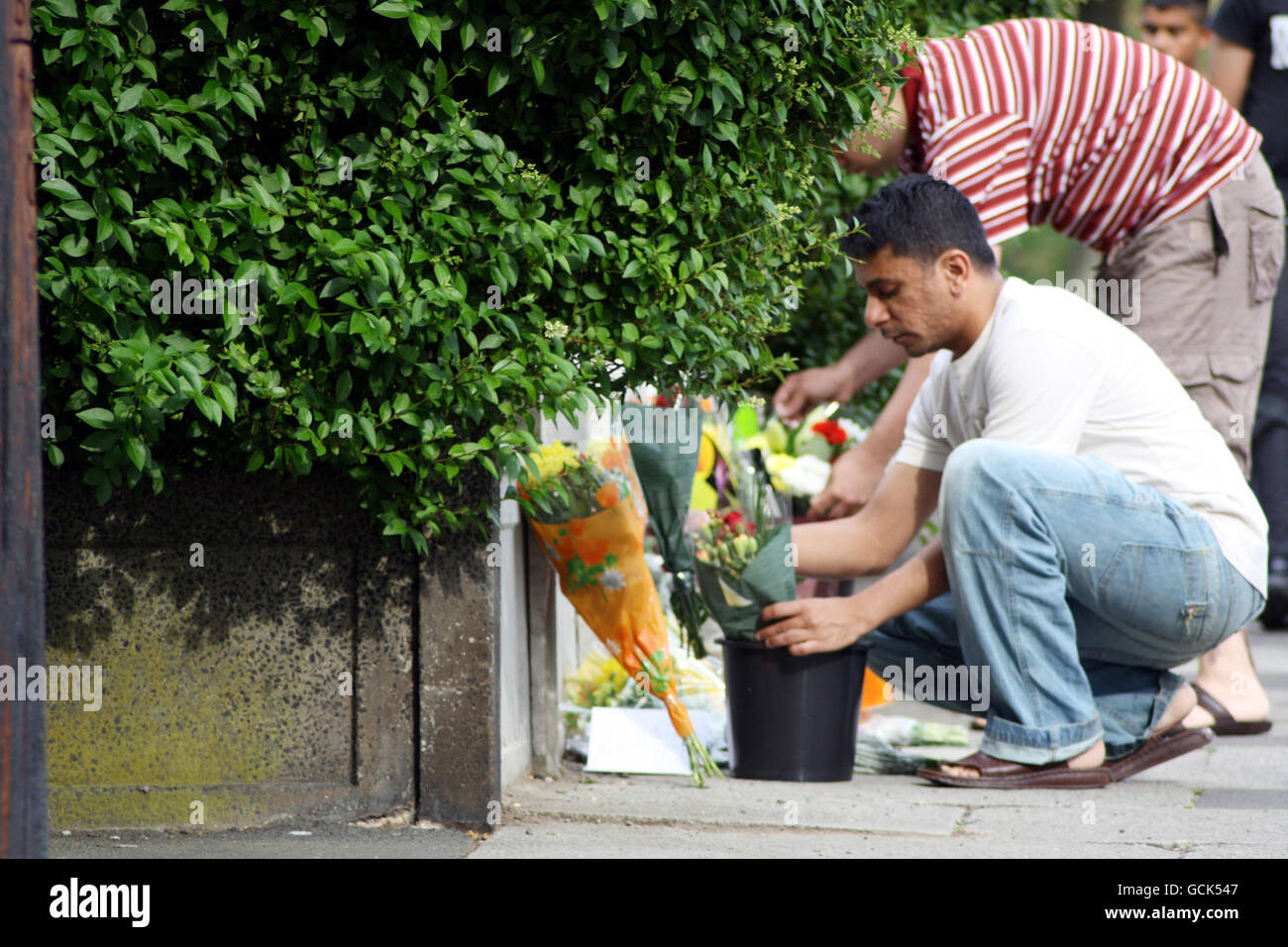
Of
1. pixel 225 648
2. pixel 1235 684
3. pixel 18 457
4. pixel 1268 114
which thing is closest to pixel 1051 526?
pixel 1235 684

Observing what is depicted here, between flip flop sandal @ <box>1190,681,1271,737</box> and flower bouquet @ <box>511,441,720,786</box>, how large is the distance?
1.52 m

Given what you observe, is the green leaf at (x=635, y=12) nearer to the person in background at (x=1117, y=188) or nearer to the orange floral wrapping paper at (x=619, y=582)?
the orange floral wrapping paper at (x=619, y=582)

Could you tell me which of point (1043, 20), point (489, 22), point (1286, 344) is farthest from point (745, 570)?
point (1286, 344)

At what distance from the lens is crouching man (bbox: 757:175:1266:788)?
3.38 meters

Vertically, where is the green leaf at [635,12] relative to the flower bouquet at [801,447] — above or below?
above

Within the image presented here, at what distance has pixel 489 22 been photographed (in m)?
2.61

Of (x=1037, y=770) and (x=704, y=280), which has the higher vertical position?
(x=704, y=280)

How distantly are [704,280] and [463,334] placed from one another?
442 millimetres

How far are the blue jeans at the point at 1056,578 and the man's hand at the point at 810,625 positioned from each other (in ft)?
0.82

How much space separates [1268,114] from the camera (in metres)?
5.70

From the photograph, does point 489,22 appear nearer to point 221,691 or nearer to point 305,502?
point 305,502

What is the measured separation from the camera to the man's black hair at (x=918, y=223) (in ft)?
11.5

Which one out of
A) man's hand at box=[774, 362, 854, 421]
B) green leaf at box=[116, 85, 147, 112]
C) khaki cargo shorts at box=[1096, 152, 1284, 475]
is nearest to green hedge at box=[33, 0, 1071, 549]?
green leaf at box=[116, 85, 147, 112]

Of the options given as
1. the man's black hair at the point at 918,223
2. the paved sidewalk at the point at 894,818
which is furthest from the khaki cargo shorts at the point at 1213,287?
the paved sidewalk at the point at 894,818
